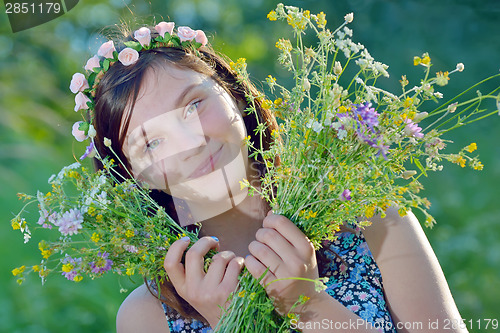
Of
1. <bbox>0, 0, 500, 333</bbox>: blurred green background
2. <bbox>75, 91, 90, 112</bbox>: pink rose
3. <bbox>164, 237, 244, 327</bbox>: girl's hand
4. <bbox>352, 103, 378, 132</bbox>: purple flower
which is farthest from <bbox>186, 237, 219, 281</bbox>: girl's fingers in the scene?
<bbox>0, 0, 500, 333</bbox>: blurred green background

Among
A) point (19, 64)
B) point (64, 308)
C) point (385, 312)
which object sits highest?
→ point (385, 312)

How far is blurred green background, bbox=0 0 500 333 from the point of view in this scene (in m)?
4.09

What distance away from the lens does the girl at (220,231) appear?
1427mm

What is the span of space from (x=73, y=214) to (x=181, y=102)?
1.41 ft

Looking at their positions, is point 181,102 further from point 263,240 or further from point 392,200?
point 392,200

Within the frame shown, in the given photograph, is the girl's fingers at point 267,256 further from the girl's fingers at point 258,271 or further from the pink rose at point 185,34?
the pink rose at point 185,34

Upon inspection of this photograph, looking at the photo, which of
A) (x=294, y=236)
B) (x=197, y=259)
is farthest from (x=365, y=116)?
(x=197, y=259)

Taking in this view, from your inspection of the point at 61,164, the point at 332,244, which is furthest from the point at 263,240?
the point at 61,164

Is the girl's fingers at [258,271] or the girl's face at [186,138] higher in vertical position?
the girl's face at [186,138]

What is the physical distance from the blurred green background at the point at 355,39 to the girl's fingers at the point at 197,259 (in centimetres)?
278

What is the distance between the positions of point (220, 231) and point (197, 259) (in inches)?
14.3

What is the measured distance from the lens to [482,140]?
4430 millimetres
